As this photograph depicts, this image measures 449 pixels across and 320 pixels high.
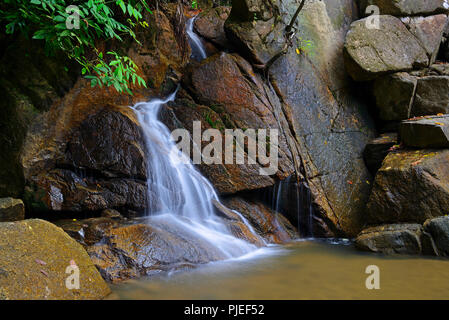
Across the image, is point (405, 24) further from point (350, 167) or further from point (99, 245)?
point (99, 245)

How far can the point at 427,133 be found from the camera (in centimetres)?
A: 544

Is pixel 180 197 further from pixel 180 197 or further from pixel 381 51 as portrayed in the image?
pixel 381 51

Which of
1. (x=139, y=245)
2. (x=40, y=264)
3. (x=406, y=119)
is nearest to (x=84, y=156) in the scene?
(x=139, y=245)

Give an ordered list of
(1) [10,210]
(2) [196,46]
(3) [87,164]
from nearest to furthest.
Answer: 1. (1) [10,210]
2. (3) [87,164]
3. (2) [196,46]

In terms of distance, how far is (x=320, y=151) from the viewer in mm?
6742

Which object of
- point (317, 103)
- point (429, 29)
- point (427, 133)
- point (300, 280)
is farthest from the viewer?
point (429, 29)

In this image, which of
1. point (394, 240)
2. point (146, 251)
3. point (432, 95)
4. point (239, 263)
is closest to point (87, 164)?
point (146, 251)

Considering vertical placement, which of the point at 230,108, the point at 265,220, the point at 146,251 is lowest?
the point at 265,220

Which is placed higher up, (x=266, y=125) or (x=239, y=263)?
(x=266, y=125)

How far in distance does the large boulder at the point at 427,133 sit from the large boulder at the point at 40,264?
18.2 feet

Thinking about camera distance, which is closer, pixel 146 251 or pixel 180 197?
pixel 146 251

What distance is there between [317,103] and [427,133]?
243 centimetres

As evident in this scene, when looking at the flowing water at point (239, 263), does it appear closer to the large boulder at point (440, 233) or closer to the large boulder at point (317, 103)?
the large boulder at point (440, 233)
